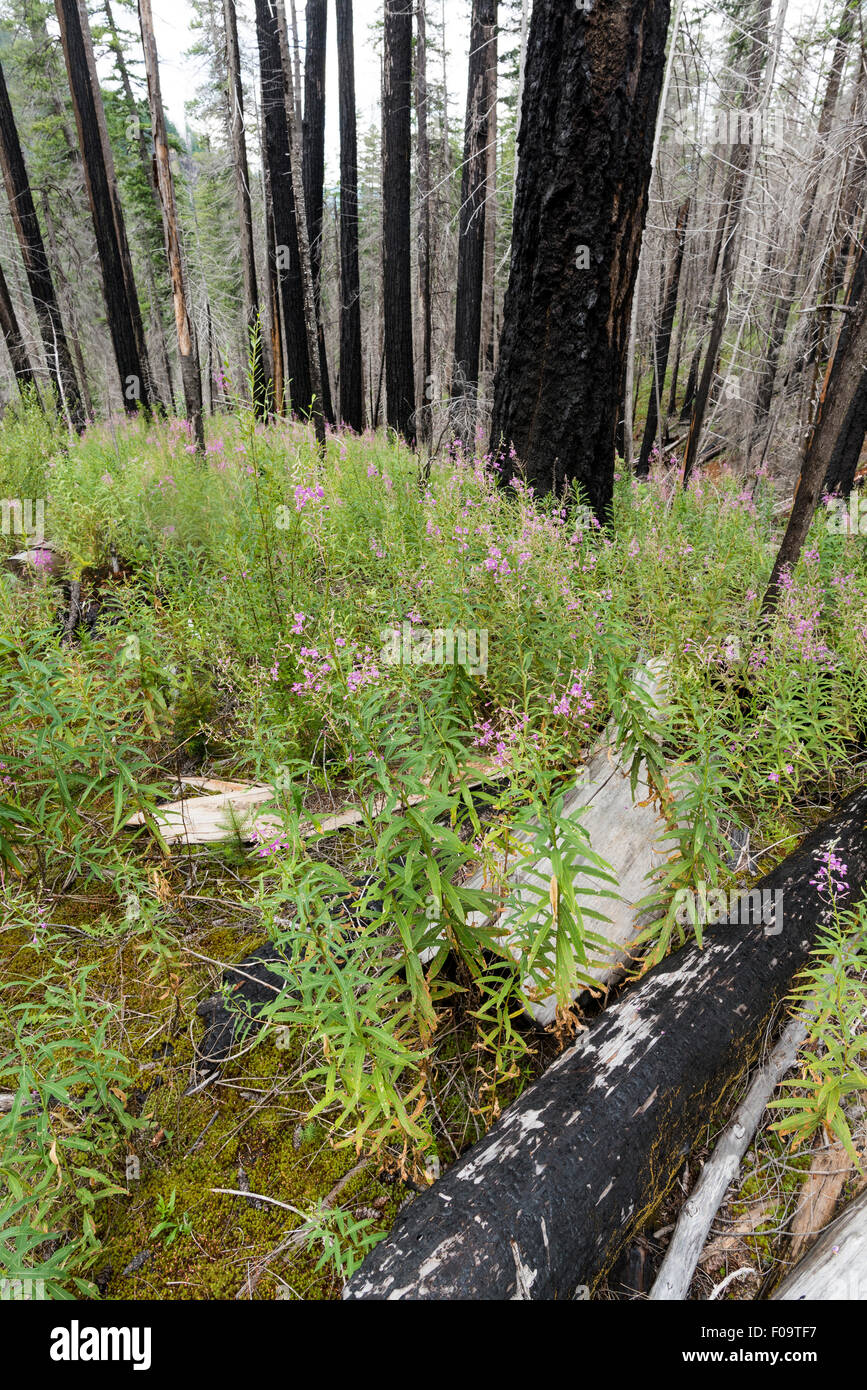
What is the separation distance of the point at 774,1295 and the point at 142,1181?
1.71m

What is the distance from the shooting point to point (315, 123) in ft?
41.8

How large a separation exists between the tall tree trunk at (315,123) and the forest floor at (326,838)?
376 inches

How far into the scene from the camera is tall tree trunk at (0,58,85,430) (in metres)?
11.1

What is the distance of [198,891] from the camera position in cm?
284

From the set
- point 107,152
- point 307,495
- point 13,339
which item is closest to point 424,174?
point 107,152

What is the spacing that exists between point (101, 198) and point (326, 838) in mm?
11744

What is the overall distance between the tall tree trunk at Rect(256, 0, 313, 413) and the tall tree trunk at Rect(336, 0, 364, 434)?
8.39ft

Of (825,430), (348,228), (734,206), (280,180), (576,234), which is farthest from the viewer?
(348,228)

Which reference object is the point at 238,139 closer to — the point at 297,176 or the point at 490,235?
the point at 490,235

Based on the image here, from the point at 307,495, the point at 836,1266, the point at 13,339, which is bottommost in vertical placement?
the point at 836,1266

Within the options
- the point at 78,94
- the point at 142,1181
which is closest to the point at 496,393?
the point at 142,1181
